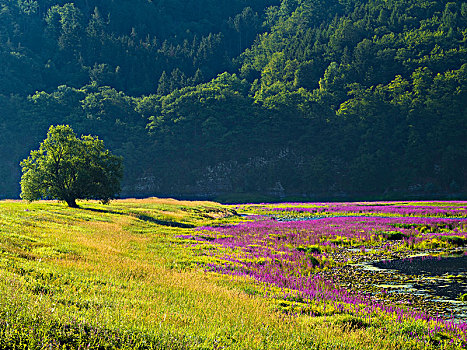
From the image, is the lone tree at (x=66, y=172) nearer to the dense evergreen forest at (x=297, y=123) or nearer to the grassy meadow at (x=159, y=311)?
the grassy meadow at (x=159, y=311)

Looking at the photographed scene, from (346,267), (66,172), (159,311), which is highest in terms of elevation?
(66,172)

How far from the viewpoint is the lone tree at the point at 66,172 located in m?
50.4

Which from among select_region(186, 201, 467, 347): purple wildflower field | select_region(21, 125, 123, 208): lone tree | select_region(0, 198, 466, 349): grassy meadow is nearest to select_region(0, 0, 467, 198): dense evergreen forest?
select_region(21, 125, 123, 208): lone tree

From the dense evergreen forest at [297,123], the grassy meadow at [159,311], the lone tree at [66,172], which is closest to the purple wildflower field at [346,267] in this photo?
the grassy meadow at [159,311]

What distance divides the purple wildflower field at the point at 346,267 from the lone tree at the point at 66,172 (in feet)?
66.9

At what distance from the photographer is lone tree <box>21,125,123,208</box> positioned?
165 ft

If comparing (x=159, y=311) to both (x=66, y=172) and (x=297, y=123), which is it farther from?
(x=297, y=123)

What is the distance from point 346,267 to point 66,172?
4017 centimetres

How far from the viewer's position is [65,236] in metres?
25.4

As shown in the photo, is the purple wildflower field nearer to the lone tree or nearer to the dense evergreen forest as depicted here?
the lone tree

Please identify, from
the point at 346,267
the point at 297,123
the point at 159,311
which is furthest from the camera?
the point at 297,123

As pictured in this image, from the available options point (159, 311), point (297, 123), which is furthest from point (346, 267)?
point (297, 123)

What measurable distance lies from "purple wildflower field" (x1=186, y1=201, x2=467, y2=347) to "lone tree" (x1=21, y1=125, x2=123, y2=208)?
20390 mm

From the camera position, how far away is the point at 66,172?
52.3 metres
